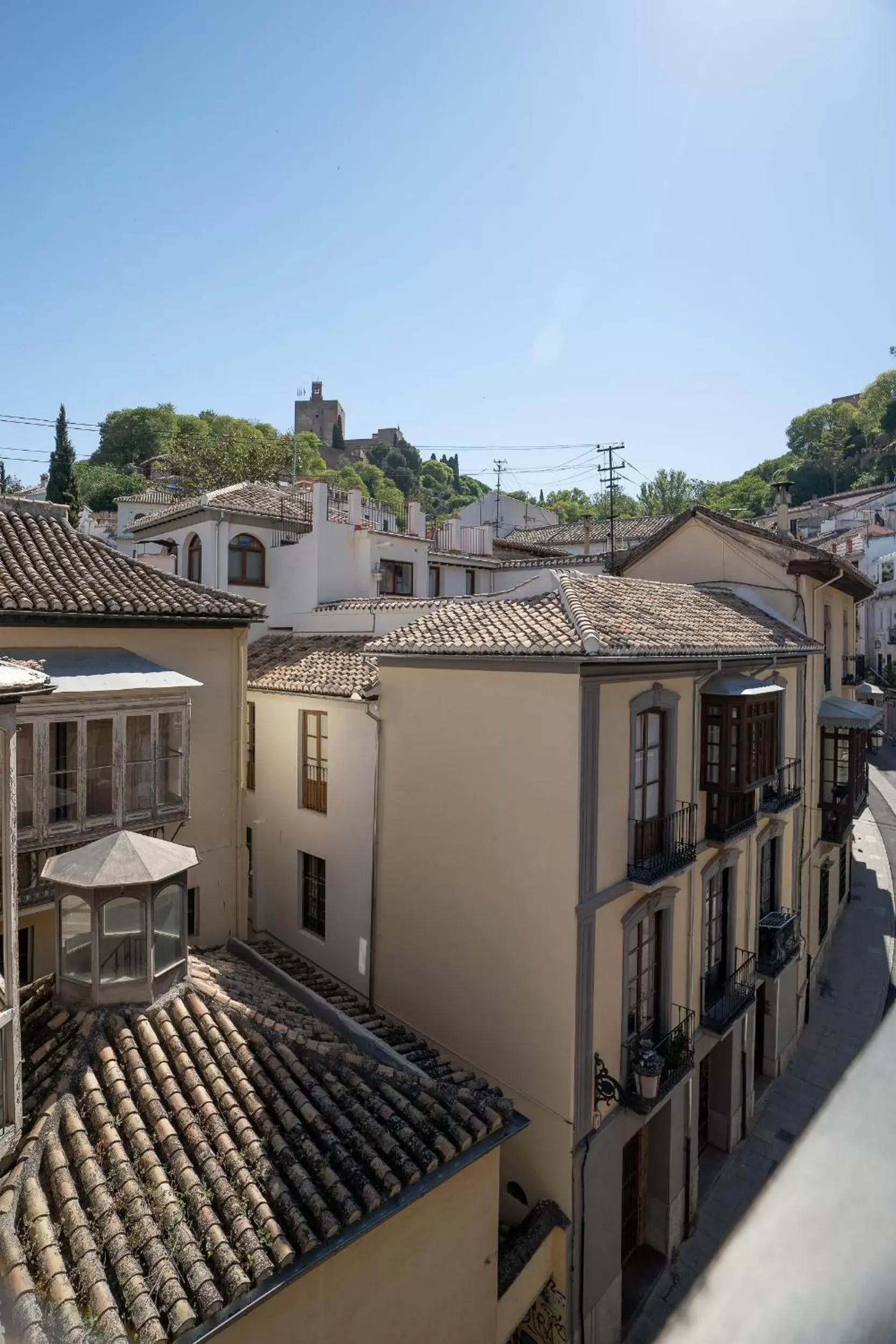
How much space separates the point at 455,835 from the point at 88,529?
2816cm

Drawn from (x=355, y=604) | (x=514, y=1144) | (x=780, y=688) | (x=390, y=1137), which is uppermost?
(x=355, y=604)

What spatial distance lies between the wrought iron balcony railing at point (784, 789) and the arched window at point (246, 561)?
13232 mm

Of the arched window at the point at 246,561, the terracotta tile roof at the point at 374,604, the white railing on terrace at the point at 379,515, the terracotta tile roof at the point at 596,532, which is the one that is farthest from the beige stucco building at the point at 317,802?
the terracotta tile roof at the point at 596,532

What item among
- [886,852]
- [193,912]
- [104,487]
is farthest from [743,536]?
[104,487]

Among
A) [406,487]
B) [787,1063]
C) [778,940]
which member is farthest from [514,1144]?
[406,487]

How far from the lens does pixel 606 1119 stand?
29.2 ft

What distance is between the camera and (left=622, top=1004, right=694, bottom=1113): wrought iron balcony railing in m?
8.97

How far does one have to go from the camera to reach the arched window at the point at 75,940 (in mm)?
6711

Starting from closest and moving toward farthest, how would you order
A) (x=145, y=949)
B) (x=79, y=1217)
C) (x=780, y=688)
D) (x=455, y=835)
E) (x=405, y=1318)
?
(x=79, y=1217), (x=405, y=1318), (x=145, y=949), (x=455, y=835), (x=780, y=688)

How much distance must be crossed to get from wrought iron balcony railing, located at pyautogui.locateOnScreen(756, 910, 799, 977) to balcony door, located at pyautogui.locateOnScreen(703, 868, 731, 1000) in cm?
127

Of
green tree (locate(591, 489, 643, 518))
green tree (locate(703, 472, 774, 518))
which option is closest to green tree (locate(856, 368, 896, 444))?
green tree (locate(703, 472, 774, 518))

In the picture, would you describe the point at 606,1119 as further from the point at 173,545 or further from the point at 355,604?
the point at 173,545

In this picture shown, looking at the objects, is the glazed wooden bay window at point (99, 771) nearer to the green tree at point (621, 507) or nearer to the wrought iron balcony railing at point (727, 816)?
the wrought iron balcony railing at point (727, 816)

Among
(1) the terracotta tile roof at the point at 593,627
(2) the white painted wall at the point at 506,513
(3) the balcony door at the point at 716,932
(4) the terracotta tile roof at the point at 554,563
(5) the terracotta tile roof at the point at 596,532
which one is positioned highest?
(2) the white painted wall at the point at 506,513
